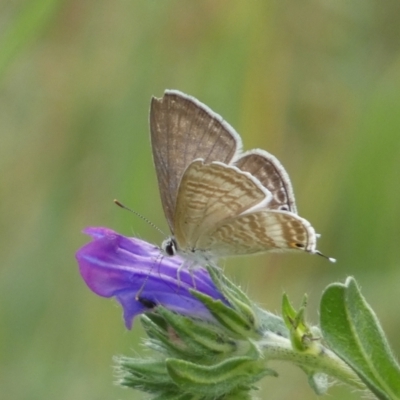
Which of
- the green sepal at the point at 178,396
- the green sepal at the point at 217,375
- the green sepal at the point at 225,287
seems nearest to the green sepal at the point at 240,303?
the green sepal at the point at 225,287

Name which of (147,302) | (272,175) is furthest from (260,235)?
(147,302)

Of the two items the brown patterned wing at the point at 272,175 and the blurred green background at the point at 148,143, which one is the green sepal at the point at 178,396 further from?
the blurred green background at the point at 148,143

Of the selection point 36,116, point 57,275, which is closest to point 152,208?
point 57,275

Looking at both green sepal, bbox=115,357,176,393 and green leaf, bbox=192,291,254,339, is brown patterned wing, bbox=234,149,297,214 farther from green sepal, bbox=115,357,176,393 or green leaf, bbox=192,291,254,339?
green sepal, bbox=115,357,176,393

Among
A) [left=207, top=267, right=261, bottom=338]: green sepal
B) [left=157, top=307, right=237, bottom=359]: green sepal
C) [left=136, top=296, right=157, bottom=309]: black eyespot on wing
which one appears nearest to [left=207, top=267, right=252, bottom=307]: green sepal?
[left=207, top=267, right=261, bottom=338]: green sepal

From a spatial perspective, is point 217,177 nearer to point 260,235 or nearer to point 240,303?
point 260,235

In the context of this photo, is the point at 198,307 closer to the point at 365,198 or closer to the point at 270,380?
the point at 270,380
